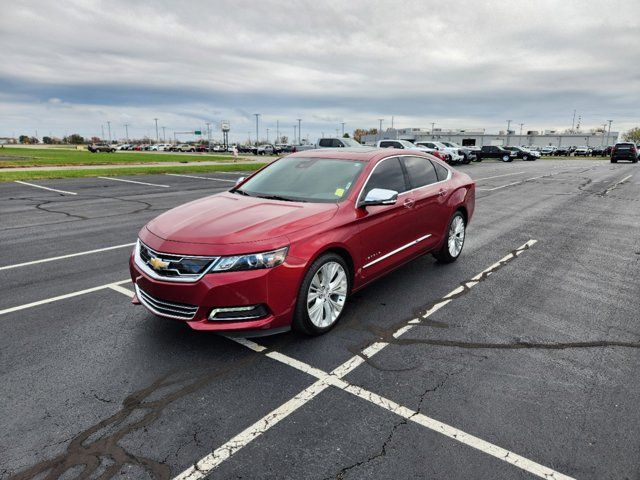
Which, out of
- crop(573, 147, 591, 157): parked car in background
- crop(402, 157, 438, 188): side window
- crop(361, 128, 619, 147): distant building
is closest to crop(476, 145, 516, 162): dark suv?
crop(573, 147, 591, 157): parked car in background

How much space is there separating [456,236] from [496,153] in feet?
140

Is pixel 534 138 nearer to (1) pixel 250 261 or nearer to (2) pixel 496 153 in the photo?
(2) pixel 496 153

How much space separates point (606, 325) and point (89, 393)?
15.2 ft

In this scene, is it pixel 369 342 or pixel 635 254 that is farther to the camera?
pixel 635 254

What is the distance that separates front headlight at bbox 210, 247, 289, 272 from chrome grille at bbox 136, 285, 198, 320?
1.25 feet

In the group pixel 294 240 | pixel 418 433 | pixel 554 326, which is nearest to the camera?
pixel 418 433

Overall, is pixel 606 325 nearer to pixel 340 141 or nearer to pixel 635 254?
pixel 635 254

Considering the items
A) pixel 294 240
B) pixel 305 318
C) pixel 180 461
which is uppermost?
pixel 294 240

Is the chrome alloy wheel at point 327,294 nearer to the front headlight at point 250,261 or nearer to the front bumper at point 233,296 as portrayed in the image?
the front bumper at point 233,296

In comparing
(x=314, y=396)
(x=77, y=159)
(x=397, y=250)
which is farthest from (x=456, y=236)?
(x=77, y=159)

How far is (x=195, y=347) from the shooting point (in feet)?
12.5

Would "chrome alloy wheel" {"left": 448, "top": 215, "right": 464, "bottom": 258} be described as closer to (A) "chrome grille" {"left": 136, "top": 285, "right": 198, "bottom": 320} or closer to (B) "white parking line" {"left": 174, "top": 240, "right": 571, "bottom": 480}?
(B) "white parking line" {"left": 174, "top": 240, "right": 571, "bottom": 480}

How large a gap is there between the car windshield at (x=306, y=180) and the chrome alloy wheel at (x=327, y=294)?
73 cm

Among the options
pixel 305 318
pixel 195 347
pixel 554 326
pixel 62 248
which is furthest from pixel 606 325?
pixel 62 248
